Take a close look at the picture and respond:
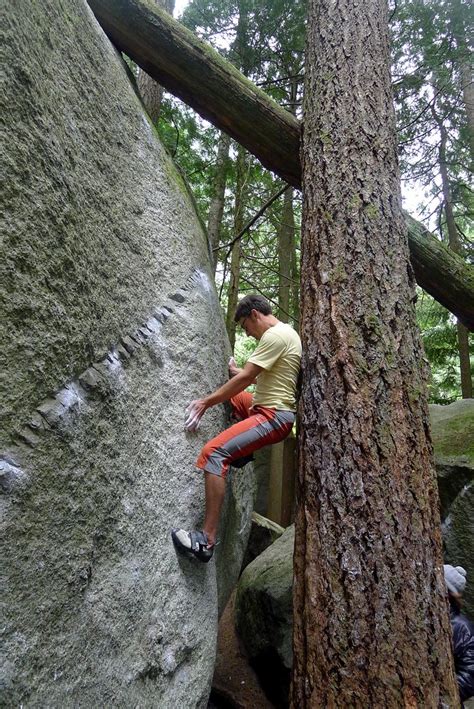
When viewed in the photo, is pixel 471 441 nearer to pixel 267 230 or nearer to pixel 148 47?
pixel 148 47

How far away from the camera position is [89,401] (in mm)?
2293

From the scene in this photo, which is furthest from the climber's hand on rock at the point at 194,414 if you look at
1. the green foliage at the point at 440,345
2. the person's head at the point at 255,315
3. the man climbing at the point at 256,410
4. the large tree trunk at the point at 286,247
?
the green foliage at the point at 440,345

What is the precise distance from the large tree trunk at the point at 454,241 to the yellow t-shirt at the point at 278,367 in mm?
6428

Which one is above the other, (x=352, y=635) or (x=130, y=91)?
(x=130, y=91)

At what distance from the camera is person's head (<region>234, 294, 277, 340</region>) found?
3857 mm

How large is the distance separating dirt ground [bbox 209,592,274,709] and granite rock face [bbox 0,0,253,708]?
81.6 inches

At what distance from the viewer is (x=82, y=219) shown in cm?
245

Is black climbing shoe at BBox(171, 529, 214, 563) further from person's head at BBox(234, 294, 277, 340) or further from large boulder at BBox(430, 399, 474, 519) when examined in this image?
large boulder at BBox(430, 399, 474, 519)

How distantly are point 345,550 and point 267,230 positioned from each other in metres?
10.8

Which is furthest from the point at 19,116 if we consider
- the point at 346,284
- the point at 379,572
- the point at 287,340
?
the point at 379,572

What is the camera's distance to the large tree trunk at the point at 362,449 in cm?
198

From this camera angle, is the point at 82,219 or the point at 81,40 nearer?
the point at 82,219

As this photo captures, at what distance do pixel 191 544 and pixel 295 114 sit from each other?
26.7 ft

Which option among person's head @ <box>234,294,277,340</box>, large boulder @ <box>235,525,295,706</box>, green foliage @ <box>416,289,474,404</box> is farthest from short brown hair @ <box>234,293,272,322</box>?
green foliage @ <box>416,289,474,404</box>
